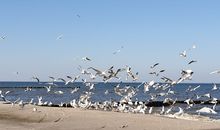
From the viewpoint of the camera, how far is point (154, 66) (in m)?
22.3

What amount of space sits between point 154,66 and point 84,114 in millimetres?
3632

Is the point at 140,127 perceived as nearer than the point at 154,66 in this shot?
Yes

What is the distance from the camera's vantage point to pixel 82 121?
2117 cm

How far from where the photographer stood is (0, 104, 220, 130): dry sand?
65.2 ft

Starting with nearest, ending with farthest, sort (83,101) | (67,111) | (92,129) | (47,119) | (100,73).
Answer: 1. (92,129)
2. (47,119)
3. (67,111)
4. (100,73)
5. (83,101)

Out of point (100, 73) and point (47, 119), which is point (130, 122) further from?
point (100, 73)

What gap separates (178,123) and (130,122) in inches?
73.3

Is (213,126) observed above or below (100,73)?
below

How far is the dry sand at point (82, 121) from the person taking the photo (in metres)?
19.9

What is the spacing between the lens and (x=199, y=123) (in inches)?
826

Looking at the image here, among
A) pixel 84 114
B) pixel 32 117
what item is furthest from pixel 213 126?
pixel 32 117

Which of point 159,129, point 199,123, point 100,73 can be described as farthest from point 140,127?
point 100,73

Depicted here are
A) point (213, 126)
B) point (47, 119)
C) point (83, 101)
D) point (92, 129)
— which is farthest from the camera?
point (83, 101)

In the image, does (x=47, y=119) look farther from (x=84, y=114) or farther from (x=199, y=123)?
(x=199, y=123)
